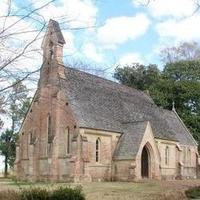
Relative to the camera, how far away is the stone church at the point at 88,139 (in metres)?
47.1

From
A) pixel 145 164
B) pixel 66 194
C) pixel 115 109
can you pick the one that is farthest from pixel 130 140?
pixel 66 194

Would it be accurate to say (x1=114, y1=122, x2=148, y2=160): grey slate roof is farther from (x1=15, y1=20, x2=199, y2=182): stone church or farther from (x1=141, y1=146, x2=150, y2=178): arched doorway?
(x1=141, y1=146, x2=150, y2=178): arched doorway

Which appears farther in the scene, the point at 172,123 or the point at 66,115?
the point at 172,123

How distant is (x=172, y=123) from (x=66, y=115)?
23077 mm

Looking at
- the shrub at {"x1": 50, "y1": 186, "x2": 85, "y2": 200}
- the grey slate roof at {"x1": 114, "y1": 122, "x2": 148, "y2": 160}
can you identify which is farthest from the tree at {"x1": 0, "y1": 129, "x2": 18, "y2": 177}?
the shrub at {"x1": 50, "y1": 186, "x2": 85, "y2": 200}

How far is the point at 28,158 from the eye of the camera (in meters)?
52.3

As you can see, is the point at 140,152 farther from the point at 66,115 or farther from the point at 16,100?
the point at 16,100

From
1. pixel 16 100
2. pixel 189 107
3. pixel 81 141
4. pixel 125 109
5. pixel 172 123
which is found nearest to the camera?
pixel 16 100

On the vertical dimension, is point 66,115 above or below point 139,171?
above

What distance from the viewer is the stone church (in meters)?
47.1

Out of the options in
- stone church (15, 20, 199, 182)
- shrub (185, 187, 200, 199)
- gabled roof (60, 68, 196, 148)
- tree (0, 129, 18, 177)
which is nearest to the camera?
shrub (185, 187, 200, 199)

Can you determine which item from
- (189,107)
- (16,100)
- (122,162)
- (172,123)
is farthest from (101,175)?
(16,100)

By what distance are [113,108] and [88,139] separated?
8.85 m

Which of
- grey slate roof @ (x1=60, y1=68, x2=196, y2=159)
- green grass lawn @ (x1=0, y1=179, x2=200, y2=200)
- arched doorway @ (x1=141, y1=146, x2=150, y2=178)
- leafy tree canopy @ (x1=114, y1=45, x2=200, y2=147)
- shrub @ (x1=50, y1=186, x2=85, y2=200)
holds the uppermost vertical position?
leafy tree canopy @ (x1=114, y1=45, x2=200, y2=147)
